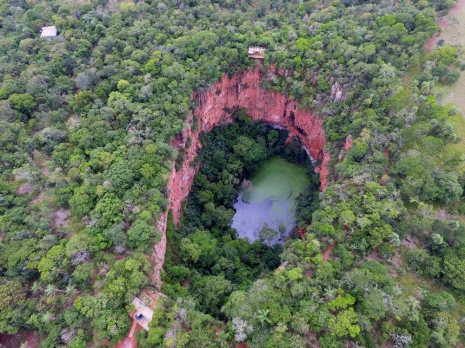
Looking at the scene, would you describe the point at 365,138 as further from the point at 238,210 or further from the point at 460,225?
the point at 238,210

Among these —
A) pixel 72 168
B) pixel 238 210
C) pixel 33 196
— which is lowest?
pixel 238 210

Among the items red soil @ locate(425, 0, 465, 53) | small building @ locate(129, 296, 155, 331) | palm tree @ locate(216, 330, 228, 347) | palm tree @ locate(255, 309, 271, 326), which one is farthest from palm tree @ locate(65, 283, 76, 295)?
red soil @ locate(425, 0, 465, 53)

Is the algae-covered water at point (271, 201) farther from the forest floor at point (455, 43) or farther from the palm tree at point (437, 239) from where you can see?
the forest floor at point (455, 43)

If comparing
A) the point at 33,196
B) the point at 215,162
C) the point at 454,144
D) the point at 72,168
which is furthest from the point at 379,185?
the point at 33,196

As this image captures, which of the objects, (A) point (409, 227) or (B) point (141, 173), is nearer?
(A) point (409, 227)

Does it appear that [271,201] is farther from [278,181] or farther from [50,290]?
[50,290]

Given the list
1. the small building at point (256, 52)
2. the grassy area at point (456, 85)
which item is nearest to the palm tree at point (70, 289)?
the small building at point (256, 52)

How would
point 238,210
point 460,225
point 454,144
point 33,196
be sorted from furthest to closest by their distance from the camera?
point 238,210
point 454,144
point 33,196
point 460,225
